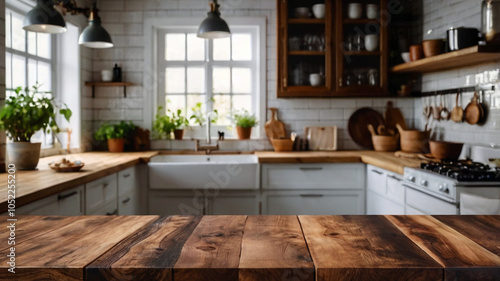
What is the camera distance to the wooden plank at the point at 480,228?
46.5 inches

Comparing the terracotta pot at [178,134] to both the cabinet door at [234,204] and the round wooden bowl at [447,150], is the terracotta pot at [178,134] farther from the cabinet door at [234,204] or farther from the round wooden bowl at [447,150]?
the round wooden bowl at [447,150]

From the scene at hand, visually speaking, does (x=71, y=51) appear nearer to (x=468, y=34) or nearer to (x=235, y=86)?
(x=235, y=86)

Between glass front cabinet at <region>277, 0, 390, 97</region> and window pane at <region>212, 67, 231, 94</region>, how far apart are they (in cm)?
69

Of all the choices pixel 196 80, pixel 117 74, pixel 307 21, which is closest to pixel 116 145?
pixel 117 74

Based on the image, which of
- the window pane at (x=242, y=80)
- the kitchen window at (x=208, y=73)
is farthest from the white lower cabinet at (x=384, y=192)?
the window pane at (x=242, y=80)

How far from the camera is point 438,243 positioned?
3.88 feet

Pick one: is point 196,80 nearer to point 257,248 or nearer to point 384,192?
point 384,192

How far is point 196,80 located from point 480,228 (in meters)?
3.91

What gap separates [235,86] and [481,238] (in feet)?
12.7

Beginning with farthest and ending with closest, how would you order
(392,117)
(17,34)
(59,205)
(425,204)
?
(392,117)
(17,34)
(425,204)
(59,205)

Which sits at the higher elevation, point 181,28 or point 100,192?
point 181,28

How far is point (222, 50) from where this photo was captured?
16.2 feet

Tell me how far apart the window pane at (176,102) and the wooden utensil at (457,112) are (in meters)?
2.72

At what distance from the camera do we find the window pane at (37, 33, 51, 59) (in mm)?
3895
